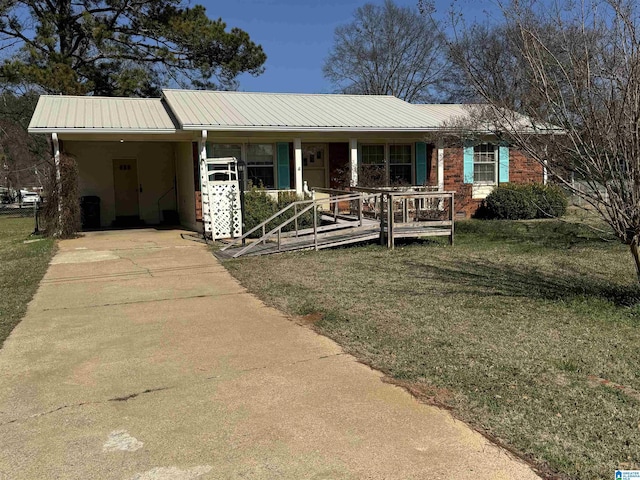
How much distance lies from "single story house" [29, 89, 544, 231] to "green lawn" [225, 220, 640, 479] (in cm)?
571

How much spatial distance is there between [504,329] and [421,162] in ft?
41.4

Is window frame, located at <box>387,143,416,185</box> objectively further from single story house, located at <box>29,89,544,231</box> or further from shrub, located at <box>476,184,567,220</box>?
shrub, located at <box>476,184,567,220</box>

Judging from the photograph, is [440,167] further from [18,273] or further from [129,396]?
[129,396]

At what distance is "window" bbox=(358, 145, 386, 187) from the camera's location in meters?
17.0

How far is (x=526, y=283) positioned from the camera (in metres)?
8.22

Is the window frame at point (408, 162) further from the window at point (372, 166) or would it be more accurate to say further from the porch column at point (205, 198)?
the porch column at point (205, 198)

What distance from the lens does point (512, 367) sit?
4699 mm

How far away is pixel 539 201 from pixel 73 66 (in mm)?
19699

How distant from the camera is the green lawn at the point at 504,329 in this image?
362 centimetres

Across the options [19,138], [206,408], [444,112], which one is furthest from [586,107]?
[19,138]

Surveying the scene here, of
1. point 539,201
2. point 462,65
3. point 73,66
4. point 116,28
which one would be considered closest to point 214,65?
point 116,28

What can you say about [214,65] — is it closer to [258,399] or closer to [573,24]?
[573,24]

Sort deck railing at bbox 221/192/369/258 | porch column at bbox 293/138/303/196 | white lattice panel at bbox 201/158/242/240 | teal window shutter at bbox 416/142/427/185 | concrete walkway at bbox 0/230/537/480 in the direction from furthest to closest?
1. teal window shutter at bbox 416/142/427/185
2. porch column at bbox 293/138/303/196
3. white lattice panel at bbox 201/158/242/240
4. deck railing at bbox 221/192/369/258
5. concrete walkway at bbox 0/230/537/480

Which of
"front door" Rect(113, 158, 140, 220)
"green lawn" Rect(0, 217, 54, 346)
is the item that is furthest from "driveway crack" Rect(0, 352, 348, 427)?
"front door" Rect(113, 158, 140, 220)
